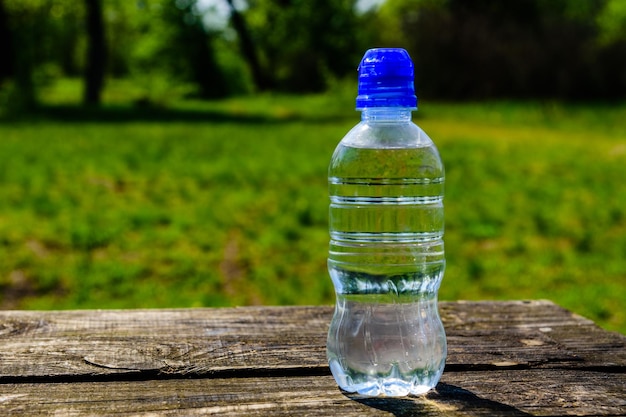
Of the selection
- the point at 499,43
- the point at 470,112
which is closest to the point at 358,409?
the point at 470,112

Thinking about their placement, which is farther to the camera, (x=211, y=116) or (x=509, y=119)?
(x=211, y=116)

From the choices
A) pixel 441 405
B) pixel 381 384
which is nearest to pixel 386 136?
pixel 381 384

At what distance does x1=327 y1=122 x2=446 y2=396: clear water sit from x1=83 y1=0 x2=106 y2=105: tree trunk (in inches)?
827

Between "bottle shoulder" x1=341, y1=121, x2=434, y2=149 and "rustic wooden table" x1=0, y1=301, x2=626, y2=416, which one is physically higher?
"bottle shoulder" x1=341, y1=121, x2=434, y2=149

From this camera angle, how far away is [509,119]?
1798 centimetres

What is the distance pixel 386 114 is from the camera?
6.19 ft

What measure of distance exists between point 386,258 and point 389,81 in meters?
0.59

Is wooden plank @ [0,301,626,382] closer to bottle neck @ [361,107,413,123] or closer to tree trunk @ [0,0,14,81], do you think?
bottle neck @ [361,107,413,123]

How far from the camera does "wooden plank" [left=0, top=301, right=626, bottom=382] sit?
199 centimetres

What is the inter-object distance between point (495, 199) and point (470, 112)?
10293mm

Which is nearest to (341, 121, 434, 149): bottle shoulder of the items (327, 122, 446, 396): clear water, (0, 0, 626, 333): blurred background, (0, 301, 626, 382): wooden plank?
(327, 122, 446, 396): clear water

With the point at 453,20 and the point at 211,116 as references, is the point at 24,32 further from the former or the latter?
the point at 453,20

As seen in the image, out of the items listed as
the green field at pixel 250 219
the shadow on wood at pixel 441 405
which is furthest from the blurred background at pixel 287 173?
the shadow on wood at pixel 441 405

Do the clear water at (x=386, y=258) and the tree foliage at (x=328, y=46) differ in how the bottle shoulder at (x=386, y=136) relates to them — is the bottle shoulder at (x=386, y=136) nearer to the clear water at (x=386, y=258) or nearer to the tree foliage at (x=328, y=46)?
the clear water at (x=386, y=258)
